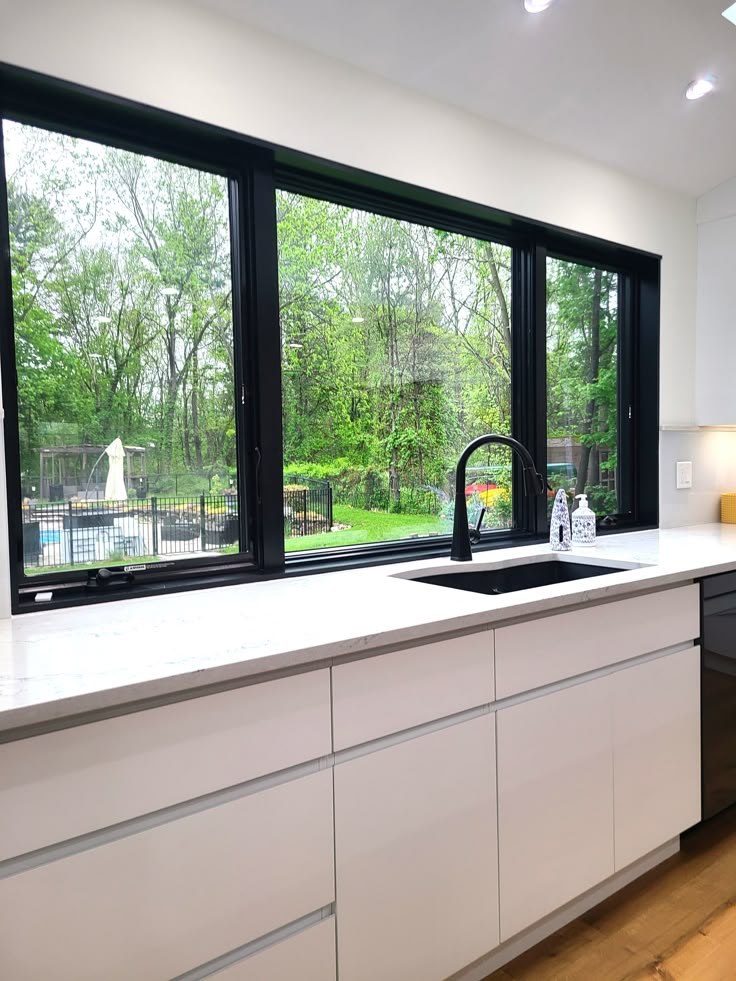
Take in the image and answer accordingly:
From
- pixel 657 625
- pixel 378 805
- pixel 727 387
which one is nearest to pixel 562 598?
pixel 657 625

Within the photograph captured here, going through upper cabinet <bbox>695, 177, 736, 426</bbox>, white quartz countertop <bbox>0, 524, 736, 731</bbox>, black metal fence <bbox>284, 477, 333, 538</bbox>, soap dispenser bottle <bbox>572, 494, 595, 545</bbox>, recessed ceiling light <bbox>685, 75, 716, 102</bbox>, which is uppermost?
recessed ceiling light <bbox>685, 75, 716, 102</bbox>

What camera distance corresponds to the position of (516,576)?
7.52ft

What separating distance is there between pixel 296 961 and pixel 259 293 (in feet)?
5.17

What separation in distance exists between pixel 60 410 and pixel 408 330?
46.8 inches

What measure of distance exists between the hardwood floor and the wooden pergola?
1.58 metres

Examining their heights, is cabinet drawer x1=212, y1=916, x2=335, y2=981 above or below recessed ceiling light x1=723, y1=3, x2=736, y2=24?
below

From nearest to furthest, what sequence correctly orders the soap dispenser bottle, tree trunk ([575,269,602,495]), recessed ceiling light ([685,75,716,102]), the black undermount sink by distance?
1. the black undermount sink
2. recessed ceiling light ([685,75,716,102])
3. the soap dispenser bottle
4. tree trunk ([575,269,602,495])

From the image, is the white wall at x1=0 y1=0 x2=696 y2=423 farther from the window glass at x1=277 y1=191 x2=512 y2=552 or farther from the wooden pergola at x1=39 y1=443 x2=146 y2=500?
the wooden pergola at x1=39 y1=443 x2=146 y2=500

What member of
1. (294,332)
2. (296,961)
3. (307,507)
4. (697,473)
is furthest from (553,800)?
(697,473)

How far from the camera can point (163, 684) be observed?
3.53 feet

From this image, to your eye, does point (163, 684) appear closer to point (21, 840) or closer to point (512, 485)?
point (21, 840)

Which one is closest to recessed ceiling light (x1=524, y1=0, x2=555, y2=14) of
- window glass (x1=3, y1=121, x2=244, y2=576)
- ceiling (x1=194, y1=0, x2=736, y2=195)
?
ceiling (x1=194, y1=0, x2=736, y2=195)

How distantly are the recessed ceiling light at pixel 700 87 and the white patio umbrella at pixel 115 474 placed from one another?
2.28m

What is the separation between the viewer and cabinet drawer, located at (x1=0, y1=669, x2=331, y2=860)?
1.00 meters
